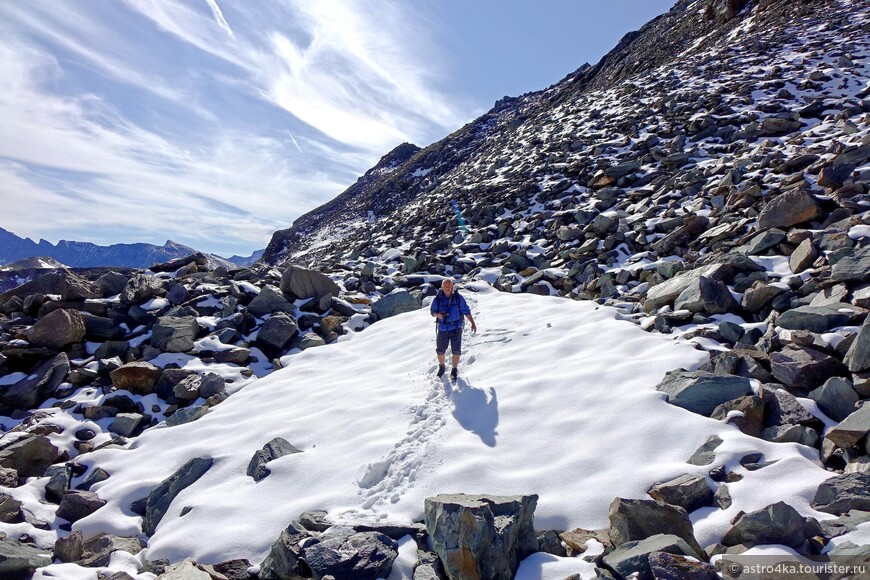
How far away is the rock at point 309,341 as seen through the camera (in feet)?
34.8

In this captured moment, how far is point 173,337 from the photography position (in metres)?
9.60

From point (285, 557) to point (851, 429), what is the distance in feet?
18.1

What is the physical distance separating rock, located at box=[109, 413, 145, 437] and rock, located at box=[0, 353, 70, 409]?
1745 mm

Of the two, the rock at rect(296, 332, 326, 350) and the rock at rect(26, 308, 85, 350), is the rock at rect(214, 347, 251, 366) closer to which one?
the rock at rect(296, 332, 326, 350)

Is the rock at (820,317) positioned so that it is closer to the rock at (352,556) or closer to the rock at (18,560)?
the rock at (352,556)

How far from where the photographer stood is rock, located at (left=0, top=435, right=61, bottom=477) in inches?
252

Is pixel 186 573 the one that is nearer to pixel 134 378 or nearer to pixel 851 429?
pixel 134 378

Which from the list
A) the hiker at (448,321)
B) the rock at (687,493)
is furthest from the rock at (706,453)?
the hiker at (448,321)

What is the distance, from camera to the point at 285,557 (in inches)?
162

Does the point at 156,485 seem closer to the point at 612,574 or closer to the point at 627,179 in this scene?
the point at 612,574

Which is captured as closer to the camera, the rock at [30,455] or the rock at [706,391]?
the rock at [706,391]

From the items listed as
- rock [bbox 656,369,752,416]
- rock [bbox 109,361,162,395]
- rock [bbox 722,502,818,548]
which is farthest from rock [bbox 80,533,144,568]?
rock [bbox 656,369,752,416]

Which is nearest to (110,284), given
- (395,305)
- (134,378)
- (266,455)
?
(134,378)

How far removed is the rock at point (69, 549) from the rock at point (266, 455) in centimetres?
182
